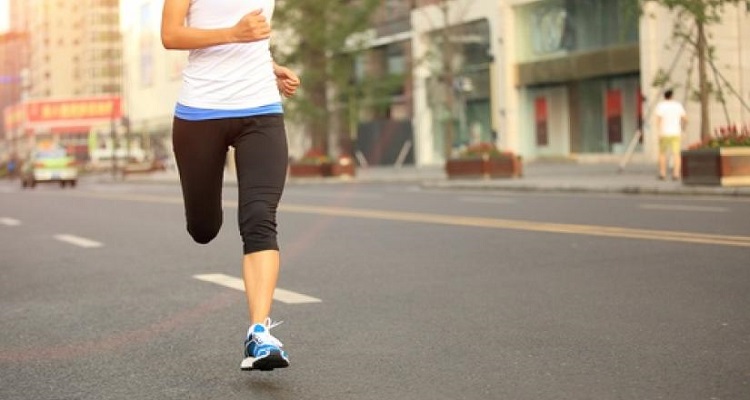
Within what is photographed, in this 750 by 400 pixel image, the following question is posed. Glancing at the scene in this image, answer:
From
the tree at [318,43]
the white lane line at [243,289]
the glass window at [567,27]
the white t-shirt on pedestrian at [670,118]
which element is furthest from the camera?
the tree at [318,43]

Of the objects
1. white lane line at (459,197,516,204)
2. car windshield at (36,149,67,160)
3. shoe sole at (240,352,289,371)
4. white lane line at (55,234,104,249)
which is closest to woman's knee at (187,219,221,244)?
shoe sole at (240,352,289,371)

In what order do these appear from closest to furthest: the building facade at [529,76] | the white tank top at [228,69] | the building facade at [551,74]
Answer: the white tank top at [228,69] < the building facade at [551,74] < the building facade at [529,76]

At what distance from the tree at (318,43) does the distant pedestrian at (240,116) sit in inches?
1569

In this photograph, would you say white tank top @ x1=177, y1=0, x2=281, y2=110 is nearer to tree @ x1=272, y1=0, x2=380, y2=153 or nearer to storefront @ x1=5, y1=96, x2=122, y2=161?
tree @ x1=272, y1=0, x2=380, y2=153

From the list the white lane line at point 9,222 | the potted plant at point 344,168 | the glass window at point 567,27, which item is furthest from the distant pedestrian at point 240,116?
the potted plant at point 344,168

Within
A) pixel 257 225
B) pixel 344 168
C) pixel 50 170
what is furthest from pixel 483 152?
pixel 257 225

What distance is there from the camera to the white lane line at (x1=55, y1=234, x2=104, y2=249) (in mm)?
13198

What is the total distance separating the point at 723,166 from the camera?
20.6 m

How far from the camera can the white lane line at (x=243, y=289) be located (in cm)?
764

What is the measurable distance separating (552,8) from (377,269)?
37130mm

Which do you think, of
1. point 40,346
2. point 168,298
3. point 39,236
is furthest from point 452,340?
point 39,236

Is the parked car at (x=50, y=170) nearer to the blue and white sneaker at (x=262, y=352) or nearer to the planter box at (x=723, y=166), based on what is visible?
the planter box at (x=723, y=166)

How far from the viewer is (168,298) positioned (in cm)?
803

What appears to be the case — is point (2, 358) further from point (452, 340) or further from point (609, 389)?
point (609, 389)
